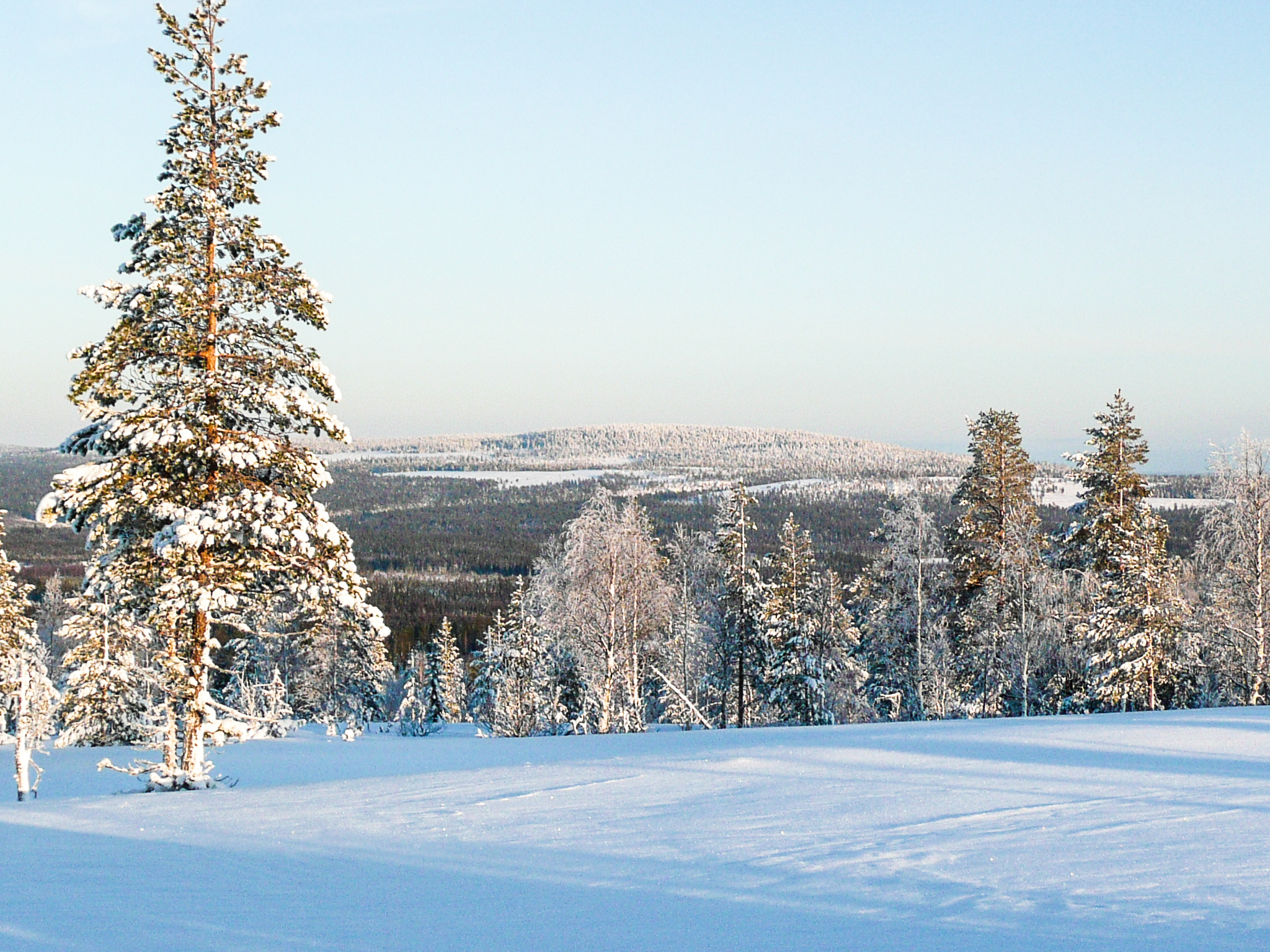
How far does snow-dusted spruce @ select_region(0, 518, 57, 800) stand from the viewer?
13.2 meters

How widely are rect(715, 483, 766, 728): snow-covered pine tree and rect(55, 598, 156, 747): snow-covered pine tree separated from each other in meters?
18.5

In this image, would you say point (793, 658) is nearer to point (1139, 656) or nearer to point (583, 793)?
point (1139, 656)

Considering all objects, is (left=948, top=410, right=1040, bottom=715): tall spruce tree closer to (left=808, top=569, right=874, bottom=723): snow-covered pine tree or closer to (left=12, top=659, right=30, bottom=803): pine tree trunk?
(left=808, top=569, right=874, bottom=723): snow-covered pine tree

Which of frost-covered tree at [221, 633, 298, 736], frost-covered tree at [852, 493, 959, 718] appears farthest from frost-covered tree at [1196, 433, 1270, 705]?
frost-covered tree at [221, 633, 298, 736]

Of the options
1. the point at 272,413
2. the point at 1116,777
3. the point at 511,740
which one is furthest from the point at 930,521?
the point at 272,413

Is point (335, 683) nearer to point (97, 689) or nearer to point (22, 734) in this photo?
point (97, 689)

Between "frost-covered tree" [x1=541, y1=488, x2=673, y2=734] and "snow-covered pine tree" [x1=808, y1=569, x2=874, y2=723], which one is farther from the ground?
"frost-covered tree" [x1=541, y1=488, x2=673, y2=734]

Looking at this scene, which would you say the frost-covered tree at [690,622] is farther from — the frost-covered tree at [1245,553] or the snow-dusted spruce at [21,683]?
the snow-dusted spruce at [21,683]

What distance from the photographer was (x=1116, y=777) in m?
10.8

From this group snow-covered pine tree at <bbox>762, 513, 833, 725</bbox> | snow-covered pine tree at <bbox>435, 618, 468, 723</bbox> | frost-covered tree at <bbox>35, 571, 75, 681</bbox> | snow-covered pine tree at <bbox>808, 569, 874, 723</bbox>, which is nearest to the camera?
snow-covered pine tree at <bbox>762, 513, 833, 725</bbox>

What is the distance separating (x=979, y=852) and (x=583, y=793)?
16.5ft

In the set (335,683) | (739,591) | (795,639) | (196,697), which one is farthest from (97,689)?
(335,683)

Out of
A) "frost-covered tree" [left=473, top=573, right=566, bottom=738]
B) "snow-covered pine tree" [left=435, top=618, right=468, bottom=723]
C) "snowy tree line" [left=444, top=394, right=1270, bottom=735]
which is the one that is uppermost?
"snowy tree line" [left=444, top=394, right=1270, bottom=735]

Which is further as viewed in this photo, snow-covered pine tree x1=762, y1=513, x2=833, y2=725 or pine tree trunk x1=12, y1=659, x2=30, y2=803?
snow-covered pine tree x1=762, y1=513, x2=833, y2=725
